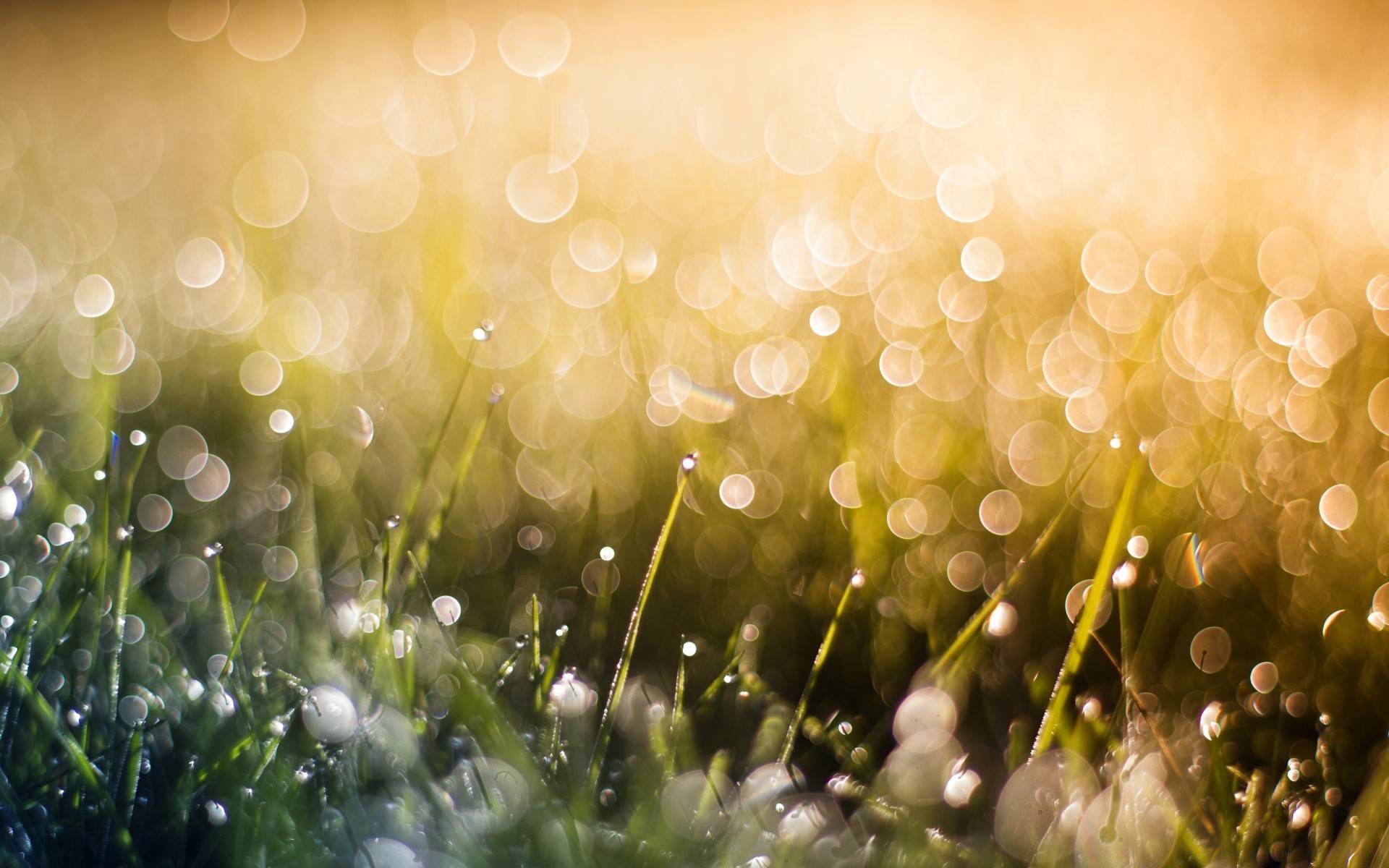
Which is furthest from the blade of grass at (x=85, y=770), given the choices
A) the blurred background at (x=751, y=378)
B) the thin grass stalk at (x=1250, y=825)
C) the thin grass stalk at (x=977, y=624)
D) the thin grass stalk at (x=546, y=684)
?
the thin grass stalk at (x=1250, y=825)

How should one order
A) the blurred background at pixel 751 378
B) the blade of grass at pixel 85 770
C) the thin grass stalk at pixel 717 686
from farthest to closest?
1. the blurred background at pixel 751 378
2. the thin grass stalk at pixel 717 686
3. the blade of grass at pixel 85 770

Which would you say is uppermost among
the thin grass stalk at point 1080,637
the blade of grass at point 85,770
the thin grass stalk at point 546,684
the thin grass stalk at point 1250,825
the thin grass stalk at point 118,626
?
the thin grass stalk at point 1080,637

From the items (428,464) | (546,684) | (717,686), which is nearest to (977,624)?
(717,686)

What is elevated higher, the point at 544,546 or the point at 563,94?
the point at 563,94

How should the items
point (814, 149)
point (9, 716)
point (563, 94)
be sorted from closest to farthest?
point (9, 716) → point (814, 149) → point (563, 94)

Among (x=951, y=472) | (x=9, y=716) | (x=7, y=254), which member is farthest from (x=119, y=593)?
(x=7, y=254)

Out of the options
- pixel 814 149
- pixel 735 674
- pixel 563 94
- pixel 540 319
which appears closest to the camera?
pixel 735 674

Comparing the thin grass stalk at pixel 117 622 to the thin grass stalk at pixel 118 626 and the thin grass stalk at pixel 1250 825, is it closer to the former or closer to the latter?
the thin grass stalk at pixel 118 626

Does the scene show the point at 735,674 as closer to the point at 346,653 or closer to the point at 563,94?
the point at 346,653

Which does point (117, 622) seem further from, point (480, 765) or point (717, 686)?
point (717, 686)
